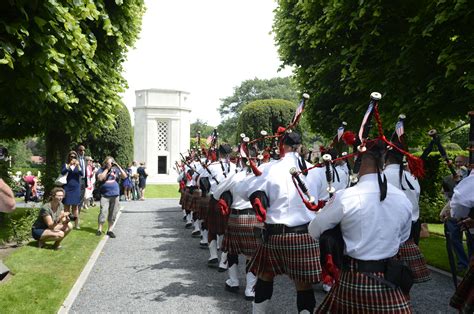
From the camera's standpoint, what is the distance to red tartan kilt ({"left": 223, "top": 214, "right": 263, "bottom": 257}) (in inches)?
252

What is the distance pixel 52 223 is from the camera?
940 cm

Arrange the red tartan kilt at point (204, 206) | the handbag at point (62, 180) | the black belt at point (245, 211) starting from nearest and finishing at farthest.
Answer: the black belt at point (245, 211) < the red tartan kilt at point (204, 206) < the handbag at point (62, 180)

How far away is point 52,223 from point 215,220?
11.3ft

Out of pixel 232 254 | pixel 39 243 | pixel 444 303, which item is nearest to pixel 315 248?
pixel 232 254

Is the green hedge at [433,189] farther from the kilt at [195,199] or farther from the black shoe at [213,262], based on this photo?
the black shoe at [213,262]

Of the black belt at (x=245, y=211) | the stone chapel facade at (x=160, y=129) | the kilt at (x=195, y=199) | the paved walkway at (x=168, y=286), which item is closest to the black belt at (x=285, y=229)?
the paved walkway at (x=168, y=286)

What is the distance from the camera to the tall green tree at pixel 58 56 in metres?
5.72

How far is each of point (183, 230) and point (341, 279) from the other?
1067cm

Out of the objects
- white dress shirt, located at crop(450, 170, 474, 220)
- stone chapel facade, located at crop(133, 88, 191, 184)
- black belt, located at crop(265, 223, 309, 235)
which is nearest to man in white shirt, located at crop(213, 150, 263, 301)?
black belt, located at crop(265, 223, 309, 235)

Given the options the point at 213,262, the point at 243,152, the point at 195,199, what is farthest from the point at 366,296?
the point at 195,199

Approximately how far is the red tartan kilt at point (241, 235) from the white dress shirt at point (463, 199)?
8.51 feet

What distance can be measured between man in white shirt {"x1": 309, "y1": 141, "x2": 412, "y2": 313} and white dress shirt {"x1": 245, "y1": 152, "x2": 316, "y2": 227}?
1308 mm

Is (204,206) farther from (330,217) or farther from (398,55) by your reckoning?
(330,217)

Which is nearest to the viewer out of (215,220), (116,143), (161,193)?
(215,220)
